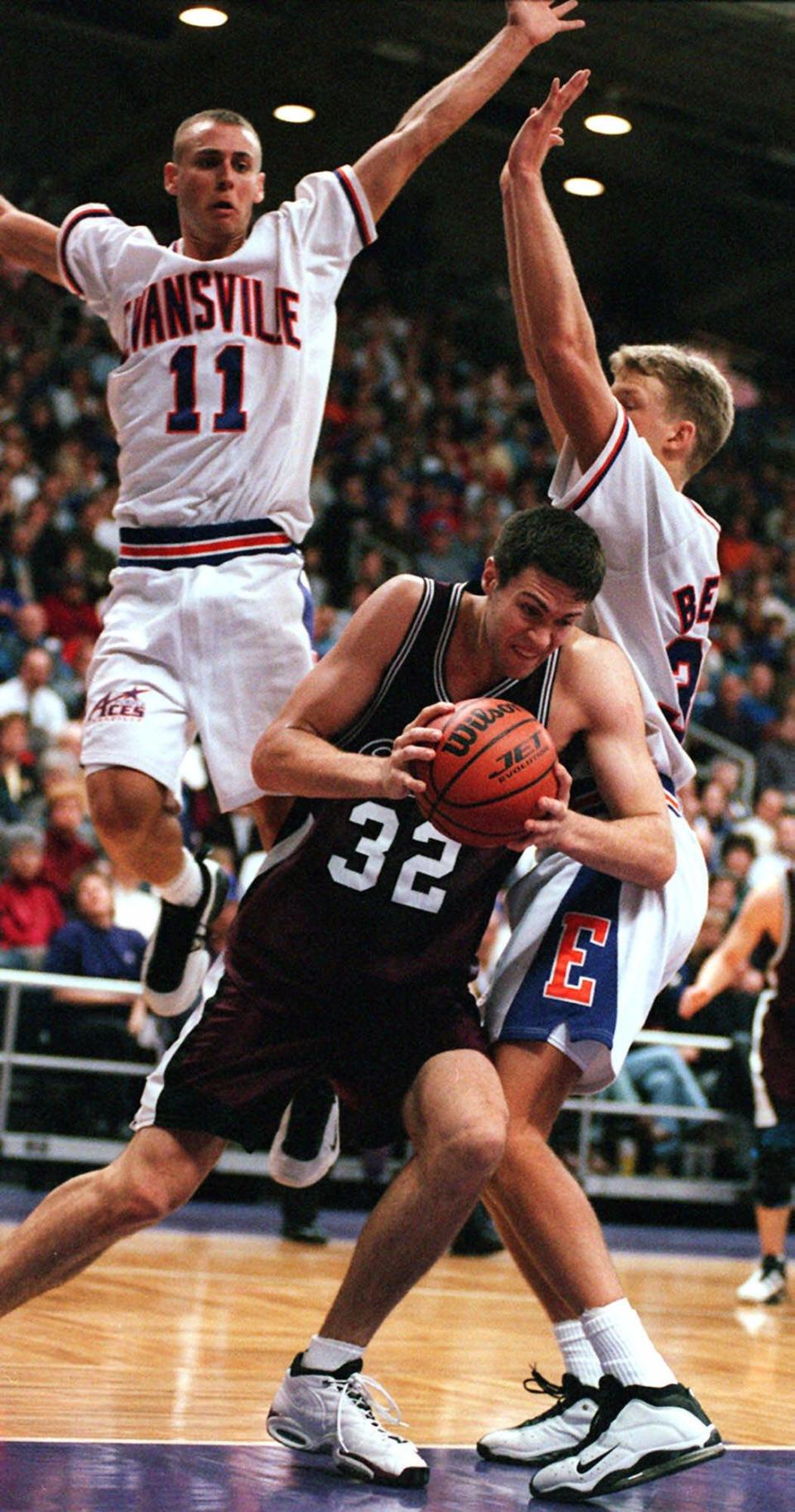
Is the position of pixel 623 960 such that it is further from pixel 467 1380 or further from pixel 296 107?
pixel 296 107

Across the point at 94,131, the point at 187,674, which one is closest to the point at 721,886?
the point at 187,674

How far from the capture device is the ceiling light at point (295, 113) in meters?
15.5

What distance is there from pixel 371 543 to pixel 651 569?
36.1 ft

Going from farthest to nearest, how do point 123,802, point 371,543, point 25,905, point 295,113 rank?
point 295,113 → point 371,543 → point 25,905 → point 123,802

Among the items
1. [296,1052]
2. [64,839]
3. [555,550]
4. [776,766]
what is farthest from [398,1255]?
[776,766]

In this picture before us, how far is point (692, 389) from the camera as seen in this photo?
14.3ft

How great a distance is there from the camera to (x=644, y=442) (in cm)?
416

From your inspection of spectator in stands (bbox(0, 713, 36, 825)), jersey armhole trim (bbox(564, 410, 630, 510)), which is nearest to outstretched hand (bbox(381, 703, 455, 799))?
jersey armhole trim (bbox(564, 410, 630, 510))

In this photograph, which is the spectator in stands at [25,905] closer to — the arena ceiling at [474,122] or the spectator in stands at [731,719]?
the spectator in stands at [731,719]

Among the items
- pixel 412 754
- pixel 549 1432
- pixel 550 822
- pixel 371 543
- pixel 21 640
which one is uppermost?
pixel 371 543

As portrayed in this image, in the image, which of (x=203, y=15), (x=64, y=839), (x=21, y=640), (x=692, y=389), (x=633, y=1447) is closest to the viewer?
(x=633, y=1447)

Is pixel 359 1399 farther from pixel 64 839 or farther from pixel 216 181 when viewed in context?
pixel 64 839

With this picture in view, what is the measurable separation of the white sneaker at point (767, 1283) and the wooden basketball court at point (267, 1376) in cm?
8

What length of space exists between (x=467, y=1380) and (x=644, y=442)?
8.19 ft
